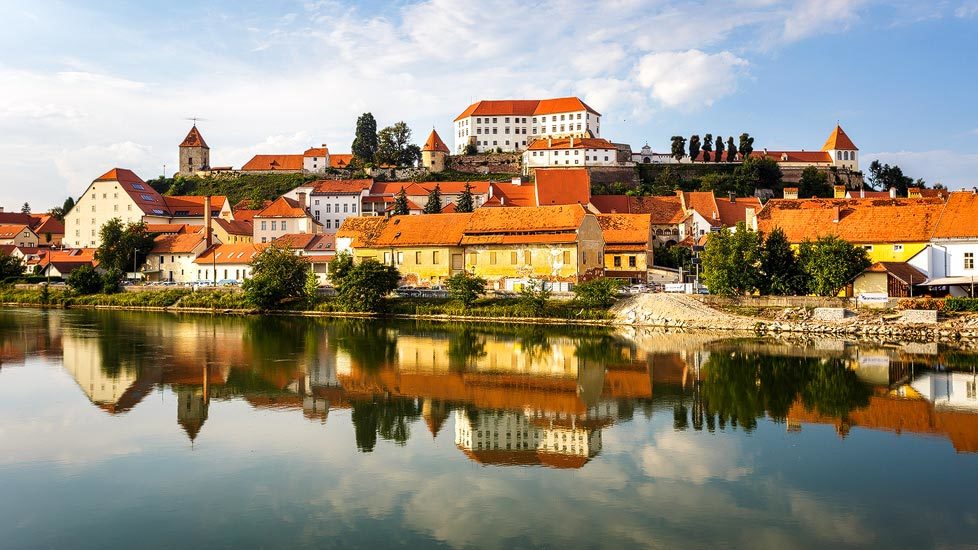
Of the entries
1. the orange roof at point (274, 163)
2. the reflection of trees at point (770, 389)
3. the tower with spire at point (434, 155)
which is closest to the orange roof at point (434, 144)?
the tower with spire at point (434, 155)

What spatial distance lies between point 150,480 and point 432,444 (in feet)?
16.0

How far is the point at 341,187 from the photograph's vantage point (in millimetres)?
68750

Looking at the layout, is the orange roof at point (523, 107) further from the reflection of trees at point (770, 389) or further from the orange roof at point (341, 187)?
the reflection of trees at point (770, 389)

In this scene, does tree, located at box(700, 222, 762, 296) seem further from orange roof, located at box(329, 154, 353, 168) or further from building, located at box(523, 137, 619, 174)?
orange roof, located at box(329, 154, 353, 168)

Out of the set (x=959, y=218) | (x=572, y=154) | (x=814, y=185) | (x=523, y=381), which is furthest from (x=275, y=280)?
(x=814, y=185)

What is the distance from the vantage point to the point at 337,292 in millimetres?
41344


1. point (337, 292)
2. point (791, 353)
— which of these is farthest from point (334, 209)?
point (791, 353)

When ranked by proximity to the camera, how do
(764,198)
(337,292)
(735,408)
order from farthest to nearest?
1. (764,198)
2. (337,292)
3. (735,408)

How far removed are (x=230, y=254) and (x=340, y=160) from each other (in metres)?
35.4

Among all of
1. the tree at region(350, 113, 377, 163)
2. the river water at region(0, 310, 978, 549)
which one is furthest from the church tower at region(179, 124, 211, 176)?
the river water at region(0, 310, 978, 549)

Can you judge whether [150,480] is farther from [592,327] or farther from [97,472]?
[592,327]

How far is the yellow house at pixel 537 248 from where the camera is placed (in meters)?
39.8

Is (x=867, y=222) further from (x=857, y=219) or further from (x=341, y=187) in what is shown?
(x=341, y=187)

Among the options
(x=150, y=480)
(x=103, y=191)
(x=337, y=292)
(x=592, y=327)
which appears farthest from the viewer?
(x=103, y=191)
